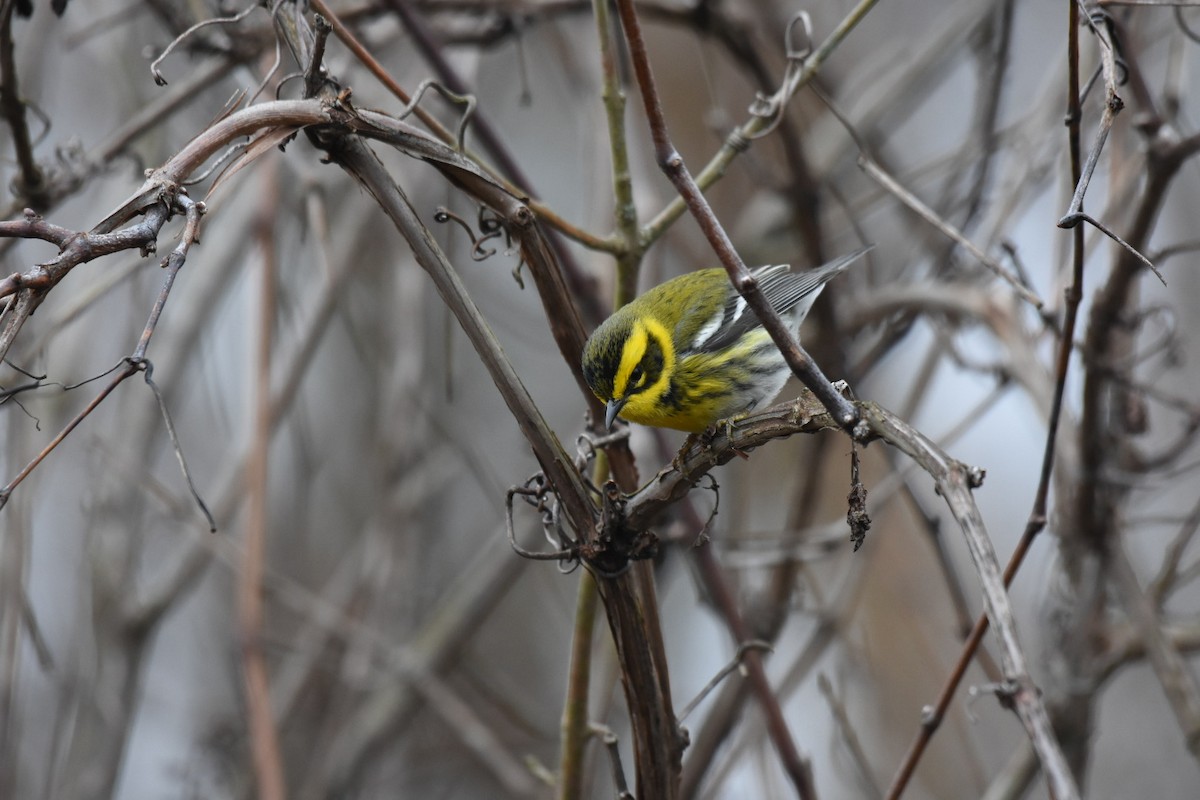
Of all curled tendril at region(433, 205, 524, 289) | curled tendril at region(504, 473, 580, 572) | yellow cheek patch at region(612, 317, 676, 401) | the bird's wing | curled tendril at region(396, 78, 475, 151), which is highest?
the bird's wing

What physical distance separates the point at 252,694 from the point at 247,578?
32 cm

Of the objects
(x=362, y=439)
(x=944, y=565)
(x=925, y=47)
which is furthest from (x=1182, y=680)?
(x=362, y=439)

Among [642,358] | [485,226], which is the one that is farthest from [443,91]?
[642,358]

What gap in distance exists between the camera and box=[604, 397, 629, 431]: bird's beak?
2311 mm

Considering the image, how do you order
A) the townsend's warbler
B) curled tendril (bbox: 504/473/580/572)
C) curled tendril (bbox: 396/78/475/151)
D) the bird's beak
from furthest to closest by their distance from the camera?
the townsend's warbler < the bird's beak < curled tendril (bbox: 396/78/475/151) < curled tendril (bbox: 504/473/580/572)

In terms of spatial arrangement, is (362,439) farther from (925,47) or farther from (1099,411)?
(1099,411)

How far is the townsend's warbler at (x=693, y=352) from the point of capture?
8.45ft

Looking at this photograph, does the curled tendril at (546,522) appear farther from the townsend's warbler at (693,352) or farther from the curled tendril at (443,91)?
the curled tendril at (443,91)

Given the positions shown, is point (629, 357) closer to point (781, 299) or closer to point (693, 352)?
point (693, 352)

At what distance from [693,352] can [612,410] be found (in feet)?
2.24

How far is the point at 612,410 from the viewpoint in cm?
244

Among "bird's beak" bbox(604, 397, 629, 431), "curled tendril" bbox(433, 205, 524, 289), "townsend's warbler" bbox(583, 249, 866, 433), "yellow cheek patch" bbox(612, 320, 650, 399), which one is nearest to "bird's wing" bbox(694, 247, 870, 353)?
"townsend's warbler" bbox(583, 249, 866, 433)

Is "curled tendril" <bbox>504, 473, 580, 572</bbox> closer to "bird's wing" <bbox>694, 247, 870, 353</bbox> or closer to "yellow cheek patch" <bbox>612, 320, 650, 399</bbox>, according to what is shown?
"yellow cheek patch" <bbox>612, 320, 650, 399</bbox>

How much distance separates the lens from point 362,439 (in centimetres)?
608
